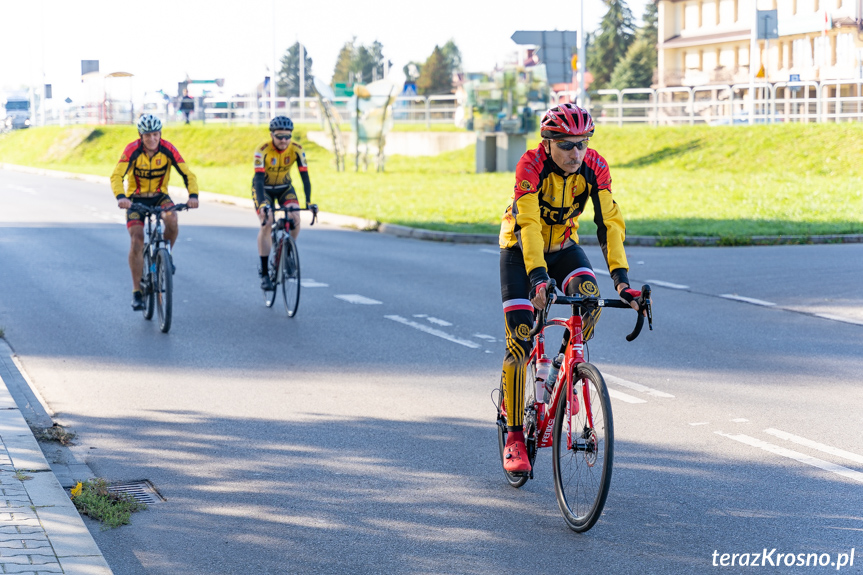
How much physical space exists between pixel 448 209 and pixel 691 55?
64.7m

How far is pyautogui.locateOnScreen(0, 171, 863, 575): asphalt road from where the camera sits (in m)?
4.84

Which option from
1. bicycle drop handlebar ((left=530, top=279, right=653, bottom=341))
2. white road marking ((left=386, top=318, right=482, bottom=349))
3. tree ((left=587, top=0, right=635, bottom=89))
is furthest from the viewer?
tree ((left=587, top=0, right=635, bottom=89))

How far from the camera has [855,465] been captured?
5887mm

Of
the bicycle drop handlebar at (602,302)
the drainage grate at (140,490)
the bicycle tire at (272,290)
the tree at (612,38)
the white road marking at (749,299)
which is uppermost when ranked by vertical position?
the tree at (612,38)

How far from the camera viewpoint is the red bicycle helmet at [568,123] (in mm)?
4961

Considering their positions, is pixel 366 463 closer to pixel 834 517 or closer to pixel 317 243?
pixel 834 517

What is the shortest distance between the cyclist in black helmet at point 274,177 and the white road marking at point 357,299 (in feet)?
3.31

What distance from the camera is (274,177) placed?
11438 mm

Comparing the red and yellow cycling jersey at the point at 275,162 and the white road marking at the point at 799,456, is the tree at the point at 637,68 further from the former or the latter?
the white road marking at the point at 799,456

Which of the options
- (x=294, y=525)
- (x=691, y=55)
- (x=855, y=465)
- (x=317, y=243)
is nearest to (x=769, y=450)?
(x=855, y=465)

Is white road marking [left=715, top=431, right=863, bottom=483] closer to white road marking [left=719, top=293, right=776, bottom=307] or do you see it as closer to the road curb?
white road marking [left=719, top=293, right=776, bottom=307]

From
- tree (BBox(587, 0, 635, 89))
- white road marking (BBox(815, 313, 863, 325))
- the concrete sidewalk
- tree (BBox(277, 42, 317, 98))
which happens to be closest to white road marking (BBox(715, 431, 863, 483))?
the concrete sidewalk

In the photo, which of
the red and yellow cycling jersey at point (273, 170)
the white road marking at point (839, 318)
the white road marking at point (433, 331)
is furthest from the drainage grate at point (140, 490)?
the white road marking at point (839, 318)

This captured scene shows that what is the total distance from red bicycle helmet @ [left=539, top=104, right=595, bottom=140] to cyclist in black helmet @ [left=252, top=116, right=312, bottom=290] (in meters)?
6.41
